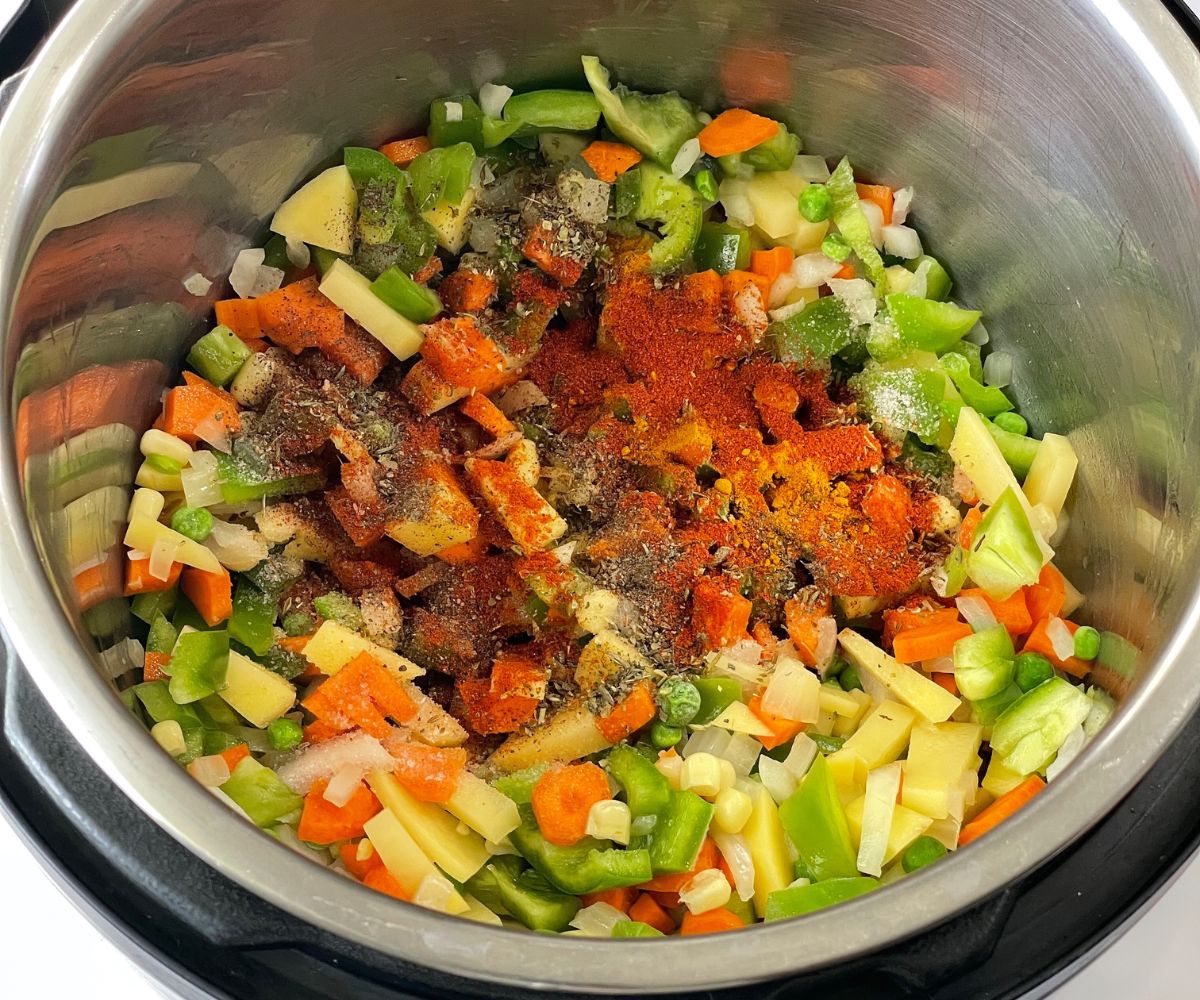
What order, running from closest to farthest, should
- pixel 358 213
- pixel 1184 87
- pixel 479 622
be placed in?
pixel 1184 87 → pixel 479 622 → pixel 358 213

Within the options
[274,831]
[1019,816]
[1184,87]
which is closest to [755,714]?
[1019,816]

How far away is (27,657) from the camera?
1179 mm

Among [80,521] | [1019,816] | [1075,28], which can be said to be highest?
[1075,28]

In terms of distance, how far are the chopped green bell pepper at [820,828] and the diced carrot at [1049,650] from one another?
41 centimetres

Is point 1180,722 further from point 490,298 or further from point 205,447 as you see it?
point 205,447

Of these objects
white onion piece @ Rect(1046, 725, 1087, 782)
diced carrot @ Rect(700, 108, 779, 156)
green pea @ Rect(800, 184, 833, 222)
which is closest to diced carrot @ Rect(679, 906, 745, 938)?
white onion piece @ Rect(1046, 725, 1087, 782)

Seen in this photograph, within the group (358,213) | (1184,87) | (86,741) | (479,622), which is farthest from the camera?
(358,213)

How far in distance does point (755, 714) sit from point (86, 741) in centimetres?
95

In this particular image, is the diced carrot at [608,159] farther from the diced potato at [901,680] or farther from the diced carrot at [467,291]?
the diced potato at [901,680]

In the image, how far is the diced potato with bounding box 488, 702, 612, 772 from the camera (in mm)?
1640

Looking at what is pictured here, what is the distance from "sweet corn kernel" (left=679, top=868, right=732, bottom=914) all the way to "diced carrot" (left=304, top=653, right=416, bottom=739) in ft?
1.55

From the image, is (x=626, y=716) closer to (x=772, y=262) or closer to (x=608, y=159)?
(x=772, y=262)

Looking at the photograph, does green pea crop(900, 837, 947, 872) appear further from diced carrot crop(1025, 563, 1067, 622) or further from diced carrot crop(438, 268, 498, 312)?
diced carrot crop(438, 268, 498, 312)

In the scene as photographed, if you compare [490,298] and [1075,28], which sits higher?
[1075,28]
